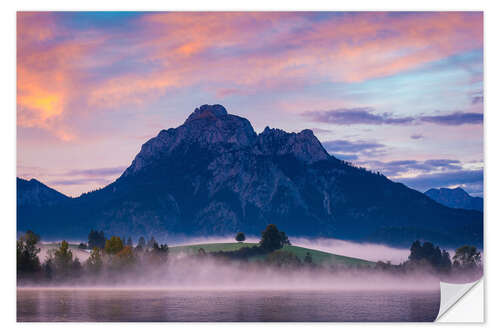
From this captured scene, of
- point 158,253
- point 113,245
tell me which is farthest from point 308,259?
point 113,245

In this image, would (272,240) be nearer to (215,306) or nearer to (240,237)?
(240,237)

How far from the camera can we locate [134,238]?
2286 cm

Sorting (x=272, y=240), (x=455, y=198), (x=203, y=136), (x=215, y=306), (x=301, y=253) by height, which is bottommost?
(x=215, y=306)

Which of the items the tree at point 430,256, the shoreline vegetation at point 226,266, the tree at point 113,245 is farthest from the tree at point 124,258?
the tree at point 430,256

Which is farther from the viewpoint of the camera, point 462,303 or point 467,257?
point 467,257

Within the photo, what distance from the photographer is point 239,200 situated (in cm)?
3184

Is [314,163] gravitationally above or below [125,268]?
above

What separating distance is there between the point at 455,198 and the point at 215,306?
8925mm

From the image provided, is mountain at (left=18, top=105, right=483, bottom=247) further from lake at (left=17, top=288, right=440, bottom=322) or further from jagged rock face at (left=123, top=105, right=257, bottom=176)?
lake at (left=17, top=288, right=440, bottom=322)

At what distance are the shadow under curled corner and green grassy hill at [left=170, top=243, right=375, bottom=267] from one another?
7188 millimetres

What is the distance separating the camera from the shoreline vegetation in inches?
731

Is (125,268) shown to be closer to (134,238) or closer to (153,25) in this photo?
(134,238)
